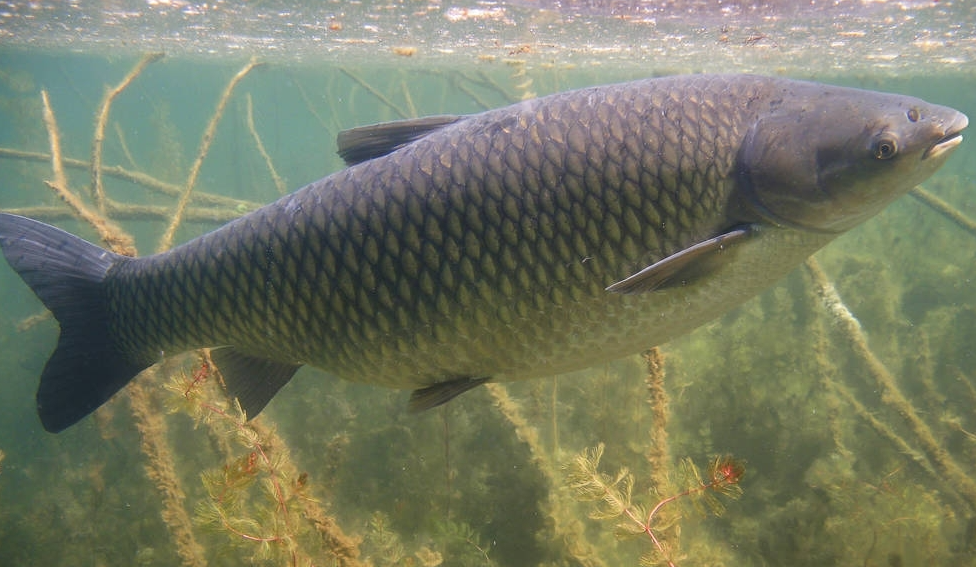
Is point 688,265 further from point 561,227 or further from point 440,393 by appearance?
point 440,393

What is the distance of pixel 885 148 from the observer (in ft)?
6.81

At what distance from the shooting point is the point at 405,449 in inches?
264

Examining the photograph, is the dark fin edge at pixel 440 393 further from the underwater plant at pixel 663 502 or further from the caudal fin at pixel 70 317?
the caudal fin at pixel 70 317

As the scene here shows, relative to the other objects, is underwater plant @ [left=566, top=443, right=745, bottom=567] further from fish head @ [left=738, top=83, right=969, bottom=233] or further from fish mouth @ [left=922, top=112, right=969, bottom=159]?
fish mouth @ [left=922, top=112, right=969, bottom=159]

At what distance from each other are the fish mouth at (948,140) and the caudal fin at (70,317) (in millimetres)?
3704

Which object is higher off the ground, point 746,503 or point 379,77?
point 746,503

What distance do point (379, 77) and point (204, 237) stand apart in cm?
4171

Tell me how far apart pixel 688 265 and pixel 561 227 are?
0.50m

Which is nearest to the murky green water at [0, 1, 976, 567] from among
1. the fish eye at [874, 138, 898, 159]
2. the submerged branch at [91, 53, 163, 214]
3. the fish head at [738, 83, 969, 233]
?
the fish head at [738, 83, 969, 233]

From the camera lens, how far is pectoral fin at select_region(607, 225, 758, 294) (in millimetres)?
1969

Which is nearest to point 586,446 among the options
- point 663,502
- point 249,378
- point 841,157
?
point 663,502

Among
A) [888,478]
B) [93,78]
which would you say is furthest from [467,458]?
[93,78]

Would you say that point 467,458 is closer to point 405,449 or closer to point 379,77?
point 405,449

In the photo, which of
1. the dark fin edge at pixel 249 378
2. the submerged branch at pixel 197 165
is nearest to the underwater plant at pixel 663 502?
the dark fin edge at pixel 249 378
